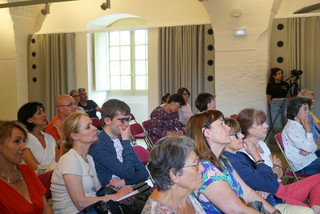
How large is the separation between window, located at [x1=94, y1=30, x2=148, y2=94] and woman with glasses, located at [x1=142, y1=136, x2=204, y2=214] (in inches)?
343

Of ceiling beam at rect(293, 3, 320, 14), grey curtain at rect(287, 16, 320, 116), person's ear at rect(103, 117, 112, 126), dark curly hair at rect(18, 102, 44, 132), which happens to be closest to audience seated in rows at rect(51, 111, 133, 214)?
person's ear at rect(103, 117, 112, 126)

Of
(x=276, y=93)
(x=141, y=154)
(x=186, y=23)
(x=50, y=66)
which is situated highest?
(x=186, y=23)

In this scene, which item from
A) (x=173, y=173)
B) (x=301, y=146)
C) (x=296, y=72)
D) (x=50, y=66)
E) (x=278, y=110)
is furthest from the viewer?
(x=50, y=66)

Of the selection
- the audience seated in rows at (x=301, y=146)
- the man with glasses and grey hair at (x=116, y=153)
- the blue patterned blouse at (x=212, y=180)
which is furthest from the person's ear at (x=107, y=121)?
the audience seated in rows at (x=301, y=146)

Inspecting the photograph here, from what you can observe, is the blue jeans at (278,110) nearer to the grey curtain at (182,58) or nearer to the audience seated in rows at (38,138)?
the grey curtain at (182,58)

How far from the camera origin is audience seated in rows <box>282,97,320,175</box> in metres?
4.34

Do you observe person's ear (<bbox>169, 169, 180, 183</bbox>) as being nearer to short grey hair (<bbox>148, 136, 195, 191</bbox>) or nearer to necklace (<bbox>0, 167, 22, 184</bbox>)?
short grey hair (<bbox>148, 136, 195, 191</bbox>)

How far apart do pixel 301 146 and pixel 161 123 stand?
2240 mm

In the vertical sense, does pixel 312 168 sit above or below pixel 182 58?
below

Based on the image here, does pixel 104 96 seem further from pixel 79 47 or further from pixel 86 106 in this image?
pixel 86 106

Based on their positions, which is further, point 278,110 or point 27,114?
point 278,110

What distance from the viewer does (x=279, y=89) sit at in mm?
7820

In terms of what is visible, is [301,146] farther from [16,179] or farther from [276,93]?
[276,93]

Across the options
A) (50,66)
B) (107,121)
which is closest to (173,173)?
(107,121)
